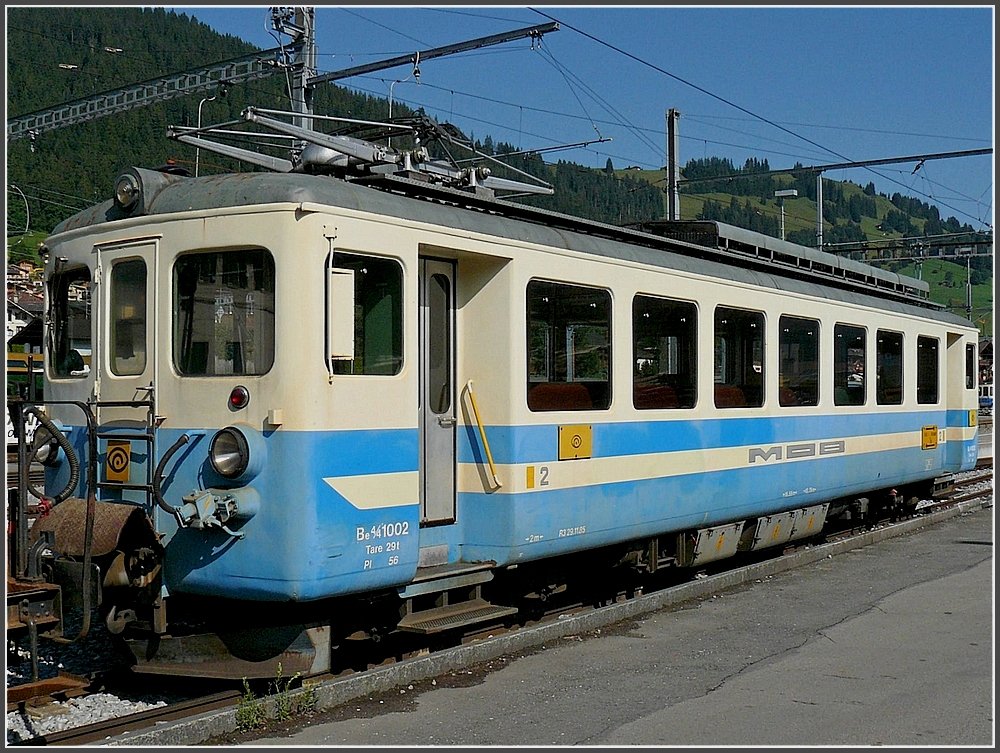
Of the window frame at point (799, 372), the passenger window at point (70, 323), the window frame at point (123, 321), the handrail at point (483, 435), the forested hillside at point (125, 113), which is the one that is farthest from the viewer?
the forested hillside at point (125, 113)

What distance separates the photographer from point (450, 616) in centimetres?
812

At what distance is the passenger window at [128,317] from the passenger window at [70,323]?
1.33 feet

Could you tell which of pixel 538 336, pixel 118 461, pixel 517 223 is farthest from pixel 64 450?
pixel 517 223

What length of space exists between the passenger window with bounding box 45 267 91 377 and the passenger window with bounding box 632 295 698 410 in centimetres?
432

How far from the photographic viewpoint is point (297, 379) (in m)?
6.88

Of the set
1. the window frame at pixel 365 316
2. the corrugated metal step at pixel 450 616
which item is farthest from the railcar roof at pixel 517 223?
the corrugated metal step at pixel 450 616

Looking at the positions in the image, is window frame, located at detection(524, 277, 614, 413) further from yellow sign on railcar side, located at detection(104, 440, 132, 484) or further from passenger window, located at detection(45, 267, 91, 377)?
passenger window, located at detection(45, 267, 91, 377)

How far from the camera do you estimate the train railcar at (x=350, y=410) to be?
6.95m

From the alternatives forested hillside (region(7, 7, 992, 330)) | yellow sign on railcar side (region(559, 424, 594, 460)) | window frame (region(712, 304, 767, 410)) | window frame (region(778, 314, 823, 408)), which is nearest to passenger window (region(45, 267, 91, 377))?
yellow sign on railcar side (region(559, 424, 594, 460))

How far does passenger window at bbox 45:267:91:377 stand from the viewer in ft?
26.7

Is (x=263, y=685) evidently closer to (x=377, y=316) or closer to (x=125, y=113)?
(x=377, y=316)

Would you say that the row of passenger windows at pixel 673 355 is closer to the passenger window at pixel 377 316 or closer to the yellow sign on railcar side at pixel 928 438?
the passenger window at pixel 377 316

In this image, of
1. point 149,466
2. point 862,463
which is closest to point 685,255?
point 862,463

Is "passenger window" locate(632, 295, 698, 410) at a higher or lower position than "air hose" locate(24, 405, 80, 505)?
higher
